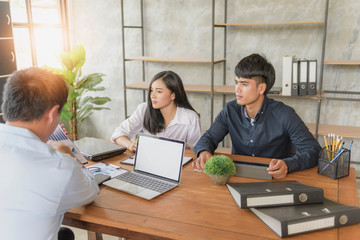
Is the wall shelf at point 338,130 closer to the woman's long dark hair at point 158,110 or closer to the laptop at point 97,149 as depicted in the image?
the woman's long dark hair at point 158,110

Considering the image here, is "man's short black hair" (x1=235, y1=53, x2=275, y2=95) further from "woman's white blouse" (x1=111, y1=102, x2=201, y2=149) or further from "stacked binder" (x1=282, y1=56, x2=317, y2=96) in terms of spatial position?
"stacked binder" (x1=282, y1=56, x2=317, y2=96)

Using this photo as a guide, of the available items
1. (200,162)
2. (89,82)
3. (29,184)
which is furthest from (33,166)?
(89,82)

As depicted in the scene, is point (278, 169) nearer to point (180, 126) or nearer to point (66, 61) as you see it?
point (180, 126)

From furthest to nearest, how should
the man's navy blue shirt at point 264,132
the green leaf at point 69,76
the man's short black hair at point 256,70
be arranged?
the green leaf at point 69,76 → the man's short black hair at point 256,70 → the man's navy blue shirt at point 264,132

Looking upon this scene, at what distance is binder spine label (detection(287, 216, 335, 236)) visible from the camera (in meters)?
1.08

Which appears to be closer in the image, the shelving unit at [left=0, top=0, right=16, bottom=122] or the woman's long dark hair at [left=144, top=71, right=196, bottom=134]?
the woman's long dark hair at [left=144, top=71, right=196, bottom=134]

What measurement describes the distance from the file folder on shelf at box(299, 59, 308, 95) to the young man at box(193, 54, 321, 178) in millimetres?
988

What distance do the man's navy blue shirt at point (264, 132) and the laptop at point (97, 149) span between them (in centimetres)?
47

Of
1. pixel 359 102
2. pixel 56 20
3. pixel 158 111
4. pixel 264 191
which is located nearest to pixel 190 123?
pixel 158 111

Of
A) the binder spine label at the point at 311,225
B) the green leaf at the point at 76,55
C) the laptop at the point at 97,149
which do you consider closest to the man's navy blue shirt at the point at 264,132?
the laptop at the point at 97,149

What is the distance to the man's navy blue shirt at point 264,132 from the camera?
6.24 feet

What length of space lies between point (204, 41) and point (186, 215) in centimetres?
271

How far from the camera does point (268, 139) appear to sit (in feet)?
6.56

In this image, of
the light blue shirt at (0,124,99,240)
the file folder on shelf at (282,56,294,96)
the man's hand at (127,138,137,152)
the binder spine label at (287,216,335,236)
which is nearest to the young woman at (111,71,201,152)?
the man's hand at (127,138,137,152)
